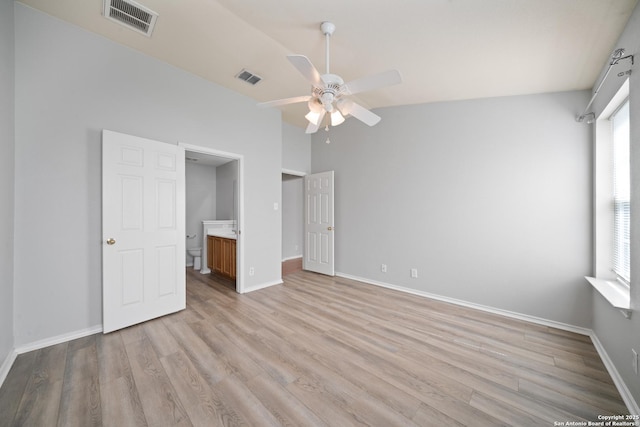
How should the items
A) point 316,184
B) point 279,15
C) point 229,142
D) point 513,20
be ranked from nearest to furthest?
point 513,20 < point 279,15 < point 229,142 < point 316,184

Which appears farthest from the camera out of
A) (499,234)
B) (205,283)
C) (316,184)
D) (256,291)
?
(316,184)

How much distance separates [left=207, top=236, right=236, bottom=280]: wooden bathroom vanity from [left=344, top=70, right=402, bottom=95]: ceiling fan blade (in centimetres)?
302

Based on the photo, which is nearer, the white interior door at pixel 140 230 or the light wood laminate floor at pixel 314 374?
the light wood laminate floor at pixel 314 374

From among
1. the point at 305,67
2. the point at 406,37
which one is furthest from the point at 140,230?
the point at 406,37

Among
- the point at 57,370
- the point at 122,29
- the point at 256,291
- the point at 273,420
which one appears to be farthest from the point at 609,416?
the point at 122,29

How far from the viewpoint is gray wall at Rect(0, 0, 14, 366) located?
180 centimetres

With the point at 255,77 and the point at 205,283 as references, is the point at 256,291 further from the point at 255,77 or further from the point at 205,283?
the point at 255,77

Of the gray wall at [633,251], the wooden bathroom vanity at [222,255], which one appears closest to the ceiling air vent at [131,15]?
the wooden bathroom vanity at [222,255]

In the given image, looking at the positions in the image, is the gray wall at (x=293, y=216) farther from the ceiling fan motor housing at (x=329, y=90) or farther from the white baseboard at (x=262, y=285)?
the ceiling fan motor housing at (x=329, y=90)

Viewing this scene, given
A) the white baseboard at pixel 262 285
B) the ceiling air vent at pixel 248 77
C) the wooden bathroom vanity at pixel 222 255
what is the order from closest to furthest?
the ceiling air vent at pixel 248 77
the white baseboard at pixel 262 285
the wooden bathroom vanity at pixel 222 255

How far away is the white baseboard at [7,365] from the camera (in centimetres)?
173

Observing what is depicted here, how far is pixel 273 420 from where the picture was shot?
143 centimetres

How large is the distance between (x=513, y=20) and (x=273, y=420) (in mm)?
3247

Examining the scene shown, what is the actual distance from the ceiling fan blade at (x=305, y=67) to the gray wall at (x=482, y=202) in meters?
2.24
